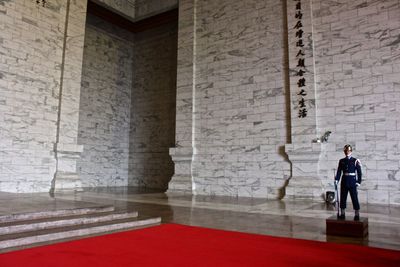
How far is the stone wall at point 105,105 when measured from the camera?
1174 cm

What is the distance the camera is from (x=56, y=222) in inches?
153

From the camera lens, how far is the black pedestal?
11.8 ft

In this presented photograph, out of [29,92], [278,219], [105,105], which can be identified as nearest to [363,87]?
[278,219]

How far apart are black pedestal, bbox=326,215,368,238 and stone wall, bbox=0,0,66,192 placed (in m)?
7.10

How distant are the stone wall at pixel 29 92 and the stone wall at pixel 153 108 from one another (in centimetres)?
410

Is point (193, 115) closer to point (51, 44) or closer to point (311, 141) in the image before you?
point (311, 141)

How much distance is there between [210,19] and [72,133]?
5.10 meters

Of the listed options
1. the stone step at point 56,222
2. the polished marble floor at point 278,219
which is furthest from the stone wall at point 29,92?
the stone step at point 56,222

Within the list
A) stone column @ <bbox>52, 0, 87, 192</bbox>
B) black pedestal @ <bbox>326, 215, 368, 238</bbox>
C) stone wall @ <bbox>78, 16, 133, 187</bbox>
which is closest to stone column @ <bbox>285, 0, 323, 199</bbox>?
black pedestal @ <bbox>326, 215, 368, 238</bbox>

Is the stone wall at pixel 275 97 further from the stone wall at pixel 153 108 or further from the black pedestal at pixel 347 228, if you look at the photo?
the black pedestal at pixel 347 228

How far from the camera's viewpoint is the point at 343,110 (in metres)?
7.59

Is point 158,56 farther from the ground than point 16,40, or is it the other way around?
point 158,56

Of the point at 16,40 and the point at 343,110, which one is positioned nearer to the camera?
the point at 343,110

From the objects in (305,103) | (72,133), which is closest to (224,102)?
(305,103)
